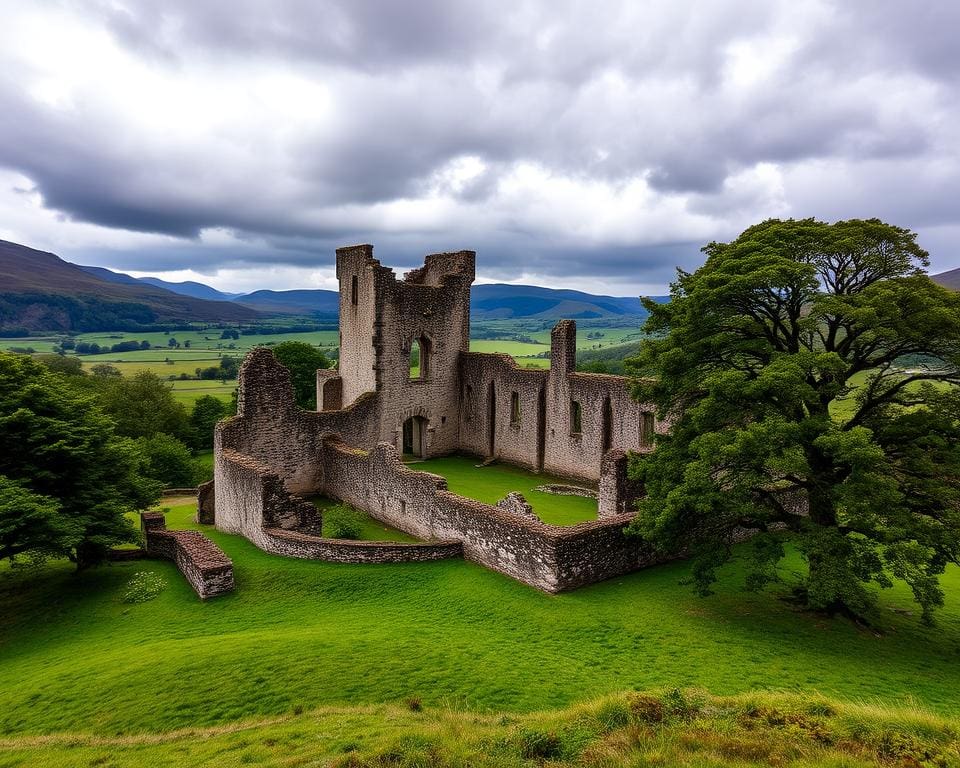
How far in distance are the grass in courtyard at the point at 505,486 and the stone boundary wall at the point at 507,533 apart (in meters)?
5.40

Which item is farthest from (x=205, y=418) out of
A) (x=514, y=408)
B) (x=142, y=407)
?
(x=514, y=408)

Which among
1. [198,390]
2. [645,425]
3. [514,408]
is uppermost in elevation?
[645,425]

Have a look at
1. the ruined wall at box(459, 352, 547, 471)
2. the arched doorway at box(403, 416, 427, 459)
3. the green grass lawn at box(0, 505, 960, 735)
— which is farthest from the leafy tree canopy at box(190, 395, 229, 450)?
the green grass lawn at box(0, 505, 960, 735)

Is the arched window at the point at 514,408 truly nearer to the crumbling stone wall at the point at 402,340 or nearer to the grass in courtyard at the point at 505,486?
the grass in courtyard at the point at 505,486

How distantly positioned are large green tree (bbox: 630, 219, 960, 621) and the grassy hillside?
15.3 ft

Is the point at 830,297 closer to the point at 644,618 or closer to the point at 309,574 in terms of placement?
the point at 644,618

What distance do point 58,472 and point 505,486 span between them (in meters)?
20.2

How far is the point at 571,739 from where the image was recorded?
29.5 ft

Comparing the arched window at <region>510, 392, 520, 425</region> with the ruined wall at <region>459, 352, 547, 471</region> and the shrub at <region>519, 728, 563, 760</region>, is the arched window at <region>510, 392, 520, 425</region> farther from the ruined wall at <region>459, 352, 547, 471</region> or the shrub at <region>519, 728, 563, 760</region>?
the shrub at <region>519, 728, 563, 760</region>

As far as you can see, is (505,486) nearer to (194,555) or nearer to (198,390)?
(194,555)

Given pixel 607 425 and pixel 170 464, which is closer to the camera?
pixel 607 425

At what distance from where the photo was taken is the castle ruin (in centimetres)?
1944

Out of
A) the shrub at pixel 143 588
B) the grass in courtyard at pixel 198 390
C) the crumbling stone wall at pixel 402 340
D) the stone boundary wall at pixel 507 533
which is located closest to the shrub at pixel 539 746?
the stone boundary wall at pixel 507 533

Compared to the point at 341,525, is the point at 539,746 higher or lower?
higher
